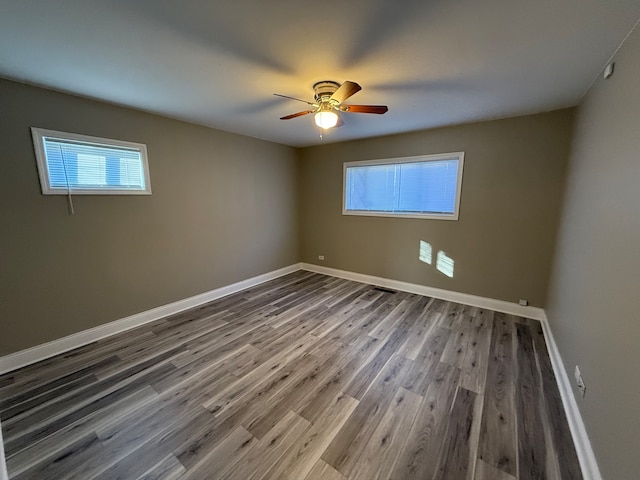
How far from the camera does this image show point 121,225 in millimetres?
2809

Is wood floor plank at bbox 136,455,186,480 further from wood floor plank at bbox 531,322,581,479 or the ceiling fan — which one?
the ceiling fan

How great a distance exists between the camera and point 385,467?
4.63 ft

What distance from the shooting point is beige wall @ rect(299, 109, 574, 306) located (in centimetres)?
294

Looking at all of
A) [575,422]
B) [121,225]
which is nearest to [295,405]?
[575,422]

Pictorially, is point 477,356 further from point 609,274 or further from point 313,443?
point 313,443

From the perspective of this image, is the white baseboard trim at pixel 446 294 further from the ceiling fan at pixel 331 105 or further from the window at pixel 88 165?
the window at pixel 88 165

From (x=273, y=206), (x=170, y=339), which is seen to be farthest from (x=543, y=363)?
(x=273, y=206)

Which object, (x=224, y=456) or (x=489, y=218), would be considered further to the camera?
(x=489, y=218)

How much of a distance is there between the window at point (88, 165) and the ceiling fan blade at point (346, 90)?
7.75ft

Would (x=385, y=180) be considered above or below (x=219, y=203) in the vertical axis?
above

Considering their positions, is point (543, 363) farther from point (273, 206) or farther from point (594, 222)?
point (273, 206)

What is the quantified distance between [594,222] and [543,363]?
1.39 m

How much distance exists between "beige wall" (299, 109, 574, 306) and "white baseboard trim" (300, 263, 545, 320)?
0.08m

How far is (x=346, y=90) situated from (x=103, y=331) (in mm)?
3450
